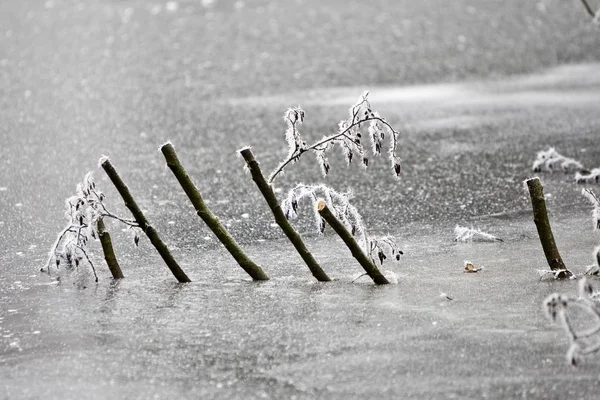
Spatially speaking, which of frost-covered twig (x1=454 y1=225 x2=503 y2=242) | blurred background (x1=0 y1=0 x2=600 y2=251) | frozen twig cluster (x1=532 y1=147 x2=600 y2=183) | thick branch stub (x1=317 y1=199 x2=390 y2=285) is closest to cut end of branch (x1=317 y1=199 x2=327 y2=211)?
thick branch stub (x1=317 y1=199 x2=390 y2=285)

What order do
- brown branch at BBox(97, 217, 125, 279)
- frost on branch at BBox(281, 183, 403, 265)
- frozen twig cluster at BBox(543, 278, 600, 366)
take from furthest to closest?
1. brown branch at BBox(97, 217, 125, 279)
2. frost on branch at BBox(281, 183, 403, 265)
3. frozen twig cluster at BBox(543, 278, 600, 366)

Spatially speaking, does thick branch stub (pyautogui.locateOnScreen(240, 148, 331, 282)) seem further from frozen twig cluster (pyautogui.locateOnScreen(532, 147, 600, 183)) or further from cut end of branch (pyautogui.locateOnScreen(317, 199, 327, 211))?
frozen twig cluster (pyautogui.locateOnScreen(532, 147, 600, 183))

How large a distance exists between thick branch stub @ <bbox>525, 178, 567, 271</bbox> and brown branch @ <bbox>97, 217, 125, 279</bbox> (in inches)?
86.7

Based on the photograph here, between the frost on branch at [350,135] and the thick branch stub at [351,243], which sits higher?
the frost on branch at [350,135]

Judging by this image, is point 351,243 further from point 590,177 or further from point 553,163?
point 553,163

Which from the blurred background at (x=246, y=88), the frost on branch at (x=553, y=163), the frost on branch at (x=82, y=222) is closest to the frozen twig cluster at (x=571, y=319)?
the frost on branch at (x=82, y=222)

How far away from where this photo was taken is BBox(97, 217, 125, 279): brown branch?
529 cm

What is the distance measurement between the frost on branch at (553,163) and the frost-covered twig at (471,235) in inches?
71.3

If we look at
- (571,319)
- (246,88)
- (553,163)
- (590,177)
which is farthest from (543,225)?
(246,88)

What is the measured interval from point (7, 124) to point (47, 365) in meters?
6.90

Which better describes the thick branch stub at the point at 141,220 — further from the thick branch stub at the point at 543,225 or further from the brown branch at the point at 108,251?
the thick branch stub at the point at 543,225

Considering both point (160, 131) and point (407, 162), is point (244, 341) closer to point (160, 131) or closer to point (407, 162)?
point (407, 162)

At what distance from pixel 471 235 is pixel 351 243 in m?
1.36

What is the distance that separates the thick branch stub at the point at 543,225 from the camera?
4949 millimetres
